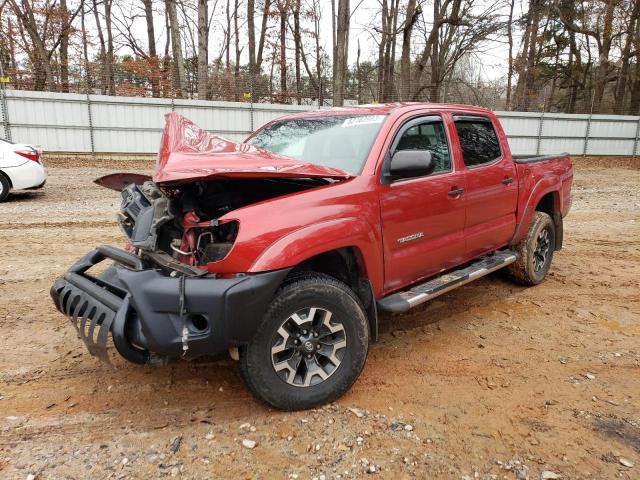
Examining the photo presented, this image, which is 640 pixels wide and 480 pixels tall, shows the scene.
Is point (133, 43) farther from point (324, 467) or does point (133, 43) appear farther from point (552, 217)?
point (324, 467)

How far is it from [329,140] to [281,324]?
1.67 metres

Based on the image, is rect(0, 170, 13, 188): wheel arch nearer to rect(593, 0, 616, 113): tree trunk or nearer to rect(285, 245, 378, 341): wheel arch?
rect(285, 245, 378, 341): wheel arch

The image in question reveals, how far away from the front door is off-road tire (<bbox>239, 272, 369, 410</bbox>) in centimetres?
55

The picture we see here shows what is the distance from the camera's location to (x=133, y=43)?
29.1 metres

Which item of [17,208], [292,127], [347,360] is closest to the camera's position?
[347,360]

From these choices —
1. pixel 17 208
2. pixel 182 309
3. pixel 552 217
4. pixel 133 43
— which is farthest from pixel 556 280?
pixel 133 43

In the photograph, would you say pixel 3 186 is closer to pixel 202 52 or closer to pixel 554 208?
pixel 554 208

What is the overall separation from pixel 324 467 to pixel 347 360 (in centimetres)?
68

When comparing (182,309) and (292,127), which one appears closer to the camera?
(182,309)

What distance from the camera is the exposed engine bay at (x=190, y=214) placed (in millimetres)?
2701

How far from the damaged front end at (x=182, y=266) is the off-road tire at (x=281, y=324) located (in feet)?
0.41

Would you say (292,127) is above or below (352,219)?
above

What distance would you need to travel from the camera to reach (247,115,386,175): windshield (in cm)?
339

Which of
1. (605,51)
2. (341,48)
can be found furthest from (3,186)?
(605,51)
